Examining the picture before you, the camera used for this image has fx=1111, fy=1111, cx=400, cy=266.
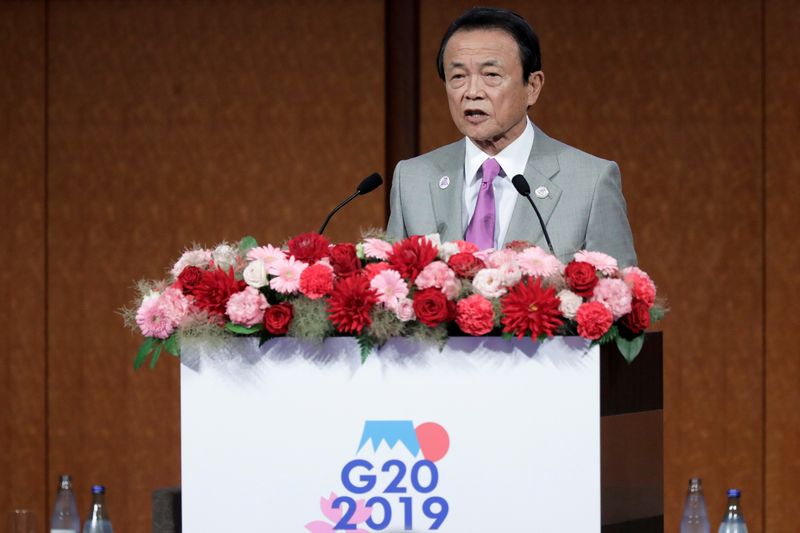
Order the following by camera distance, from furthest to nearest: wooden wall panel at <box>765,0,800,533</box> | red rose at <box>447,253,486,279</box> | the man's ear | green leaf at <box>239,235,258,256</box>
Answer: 1. wooden wall panel at <box>765,0,800,533</box>
2. the man's ear
3. green leaf at <box>239,235,258,256</box>
4. red rose at <box>447,253,486,279</box>

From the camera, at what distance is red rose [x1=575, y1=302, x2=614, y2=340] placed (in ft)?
5.41

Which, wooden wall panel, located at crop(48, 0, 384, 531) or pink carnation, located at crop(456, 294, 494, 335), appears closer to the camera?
pink carnation, located at crop(456, 294, 494, 335)

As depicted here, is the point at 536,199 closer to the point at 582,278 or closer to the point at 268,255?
the point at 582,278

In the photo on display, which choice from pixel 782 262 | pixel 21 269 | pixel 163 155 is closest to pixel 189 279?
pixel 163 155

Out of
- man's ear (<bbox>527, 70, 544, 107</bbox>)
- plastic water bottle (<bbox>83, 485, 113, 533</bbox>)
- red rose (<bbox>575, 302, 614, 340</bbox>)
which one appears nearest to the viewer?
red rose (<bbox>575, 302, 614, 340</bbox>)

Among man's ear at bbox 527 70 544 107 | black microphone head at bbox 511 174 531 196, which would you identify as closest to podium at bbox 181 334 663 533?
black microphone head at bbox 511 174 531 196

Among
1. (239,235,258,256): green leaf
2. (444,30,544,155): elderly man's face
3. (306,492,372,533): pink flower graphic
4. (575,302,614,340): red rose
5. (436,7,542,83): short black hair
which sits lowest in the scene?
(306,492,372,533): pink flower graphic

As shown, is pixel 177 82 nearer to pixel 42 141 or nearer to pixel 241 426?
pixel 42 141

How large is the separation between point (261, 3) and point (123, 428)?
1892mm

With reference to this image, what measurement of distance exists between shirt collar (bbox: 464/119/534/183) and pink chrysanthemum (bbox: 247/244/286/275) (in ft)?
2.28

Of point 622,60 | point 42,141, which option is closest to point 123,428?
point 42,141

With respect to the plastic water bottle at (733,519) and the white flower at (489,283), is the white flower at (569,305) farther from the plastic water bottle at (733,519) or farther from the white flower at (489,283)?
the plastic water bottle at (733,519)

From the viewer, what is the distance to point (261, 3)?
4.70m

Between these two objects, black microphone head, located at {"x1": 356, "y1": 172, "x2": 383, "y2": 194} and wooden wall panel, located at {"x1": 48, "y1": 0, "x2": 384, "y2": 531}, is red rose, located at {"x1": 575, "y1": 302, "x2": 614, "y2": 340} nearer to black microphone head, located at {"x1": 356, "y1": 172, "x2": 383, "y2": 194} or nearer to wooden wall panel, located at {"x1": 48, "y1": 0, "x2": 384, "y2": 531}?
black microphone head, located at {"x1": 356, "y1": 172, "x2": 383, "y2": 194}
